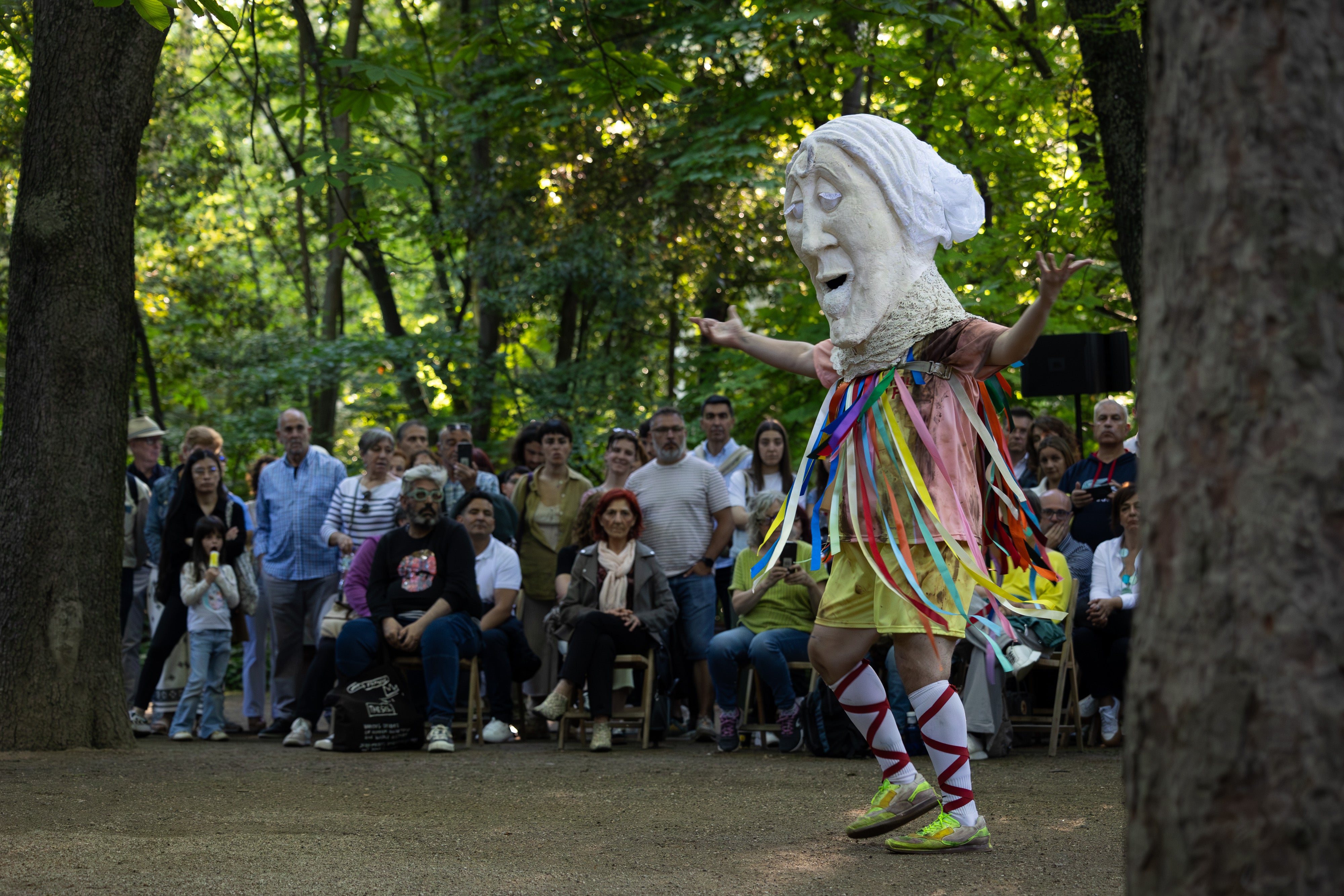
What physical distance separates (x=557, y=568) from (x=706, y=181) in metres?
5.39

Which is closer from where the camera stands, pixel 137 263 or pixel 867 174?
pixel 867 174

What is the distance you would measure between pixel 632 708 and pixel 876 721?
3.76m

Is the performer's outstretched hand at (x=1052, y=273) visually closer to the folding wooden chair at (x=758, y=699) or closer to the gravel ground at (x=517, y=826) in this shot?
the gravel ground at (x=517, y=826)

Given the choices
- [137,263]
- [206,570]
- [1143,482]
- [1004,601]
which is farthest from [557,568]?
[137,263]

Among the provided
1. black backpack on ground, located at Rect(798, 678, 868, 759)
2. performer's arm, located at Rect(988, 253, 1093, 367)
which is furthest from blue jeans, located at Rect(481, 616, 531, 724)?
performer's arm, located at Rect(988, 253, 1093, 367)

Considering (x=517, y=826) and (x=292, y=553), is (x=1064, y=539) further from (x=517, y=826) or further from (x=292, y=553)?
(x=292, y=553)

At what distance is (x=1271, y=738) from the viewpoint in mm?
1647

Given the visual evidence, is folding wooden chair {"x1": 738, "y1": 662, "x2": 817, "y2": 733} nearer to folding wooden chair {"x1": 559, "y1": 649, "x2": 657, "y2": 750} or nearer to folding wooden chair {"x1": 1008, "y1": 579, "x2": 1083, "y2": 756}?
folding wooden chair {"x1": 559, "y1": 649, "x2": 657, "y2": 750}

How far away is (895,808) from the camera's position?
4.32m

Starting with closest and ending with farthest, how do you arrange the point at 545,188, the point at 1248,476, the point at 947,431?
the point at 1248,476, the point at 947,431, the point at 545,188

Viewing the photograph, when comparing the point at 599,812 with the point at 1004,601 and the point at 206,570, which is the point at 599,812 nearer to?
the point at 1004,601

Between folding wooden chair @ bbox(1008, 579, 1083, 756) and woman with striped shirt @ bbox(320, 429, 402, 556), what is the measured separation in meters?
4.18

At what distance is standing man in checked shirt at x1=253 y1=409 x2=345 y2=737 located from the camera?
892 cm

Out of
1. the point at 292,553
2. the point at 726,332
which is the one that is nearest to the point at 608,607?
the point at 292,553
